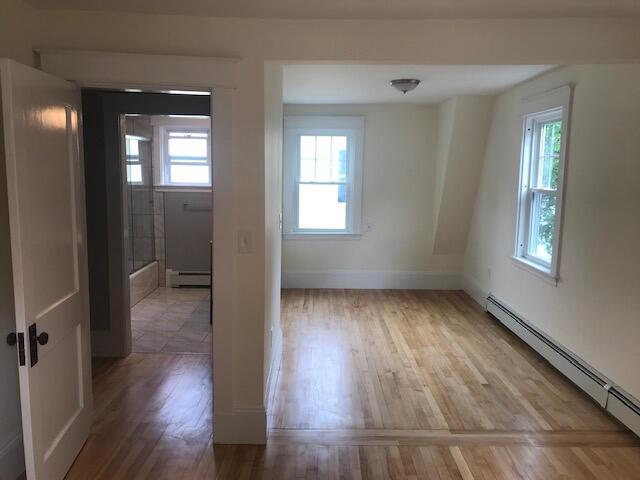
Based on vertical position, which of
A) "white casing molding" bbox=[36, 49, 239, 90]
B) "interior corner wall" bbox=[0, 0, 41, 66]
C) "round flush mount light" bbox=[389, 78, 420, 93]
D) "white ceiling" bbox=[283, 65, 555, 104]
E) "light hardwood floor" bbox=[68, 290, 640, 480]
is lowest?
"light hardwood floor" bbox=[68, 290, 640, 480]

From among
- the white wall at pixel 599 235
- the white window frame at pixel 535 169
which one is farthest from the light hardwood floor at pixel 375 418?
the white window frame at pixel 535 169

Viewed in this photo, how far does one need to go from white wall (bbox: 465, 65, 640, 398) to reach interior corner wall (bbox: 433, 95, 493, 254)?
81 cm

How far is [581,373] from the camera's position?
342cm

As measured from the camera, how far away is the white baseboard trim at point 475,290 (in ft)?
18.1

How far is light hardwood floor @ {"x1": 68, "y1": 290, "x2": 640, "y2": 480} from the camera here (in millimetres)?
2531

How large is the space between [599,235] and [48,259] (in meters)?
3.26

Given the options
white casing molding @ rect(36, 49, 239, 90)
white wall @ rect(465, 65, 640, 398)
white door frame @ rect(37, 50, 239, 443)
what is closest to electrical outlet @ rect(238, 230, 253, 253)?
white door frame @ rect(37, 50, 239, 443)

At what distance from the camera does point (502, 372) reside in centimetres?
378

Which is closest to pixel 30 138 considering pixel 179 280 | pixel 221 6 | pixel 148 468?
pixel 221 6

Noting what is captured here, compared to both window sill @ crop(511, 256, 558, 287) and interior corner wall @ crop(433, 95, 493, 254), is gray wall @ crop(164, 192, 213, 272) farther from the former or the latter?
window sill @ crop(511, 256, 558, 287)

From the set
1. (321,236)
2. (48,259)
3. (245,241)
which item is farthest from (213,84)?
(321,236)

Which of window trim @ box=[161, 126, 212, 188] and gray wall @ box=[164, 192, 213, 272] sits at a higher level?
window trim @ box=[161, 126, 212, 188]

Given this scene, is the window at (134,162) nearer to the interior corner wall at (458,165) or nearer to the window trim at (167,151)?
the window trim at (167,151)

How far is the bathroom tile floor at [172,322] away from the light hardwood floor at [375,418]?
292 millimetres
